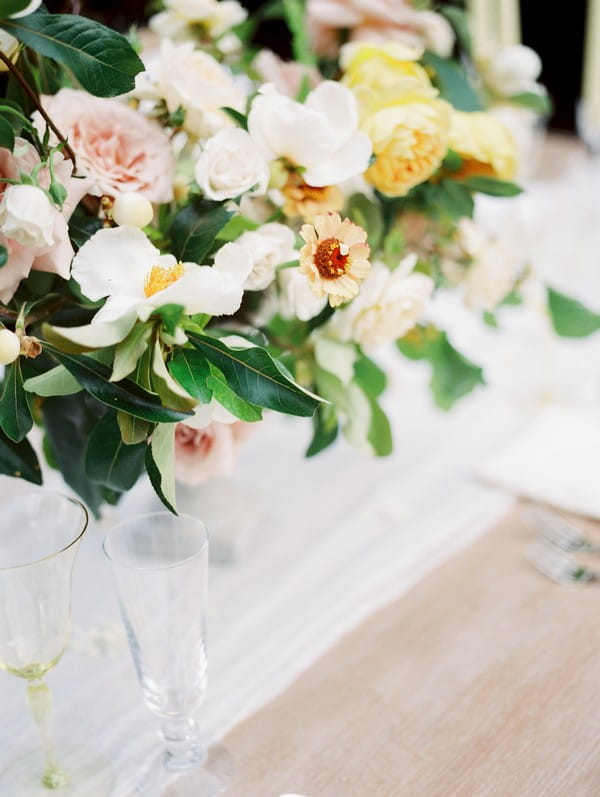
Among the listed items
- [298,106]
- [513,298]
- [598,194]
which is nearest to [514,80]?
[513,298]

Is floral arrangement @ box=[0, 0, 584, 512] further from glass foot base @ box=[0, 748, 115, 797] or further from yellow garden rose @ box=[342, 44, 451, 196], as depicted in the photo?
glass foot base @ box=[0, 748, 115, 797]

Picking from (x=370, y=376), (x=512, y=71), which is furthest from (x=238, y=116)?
(x=512, y=71)

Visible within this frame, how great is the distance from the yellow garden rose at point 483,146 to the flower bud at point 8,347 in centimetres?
45

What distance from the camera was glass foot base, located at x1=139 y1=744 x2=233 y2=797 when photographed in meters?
0.63

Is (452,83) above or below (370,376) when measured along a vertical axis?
above

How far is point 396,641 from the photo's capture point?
78cm

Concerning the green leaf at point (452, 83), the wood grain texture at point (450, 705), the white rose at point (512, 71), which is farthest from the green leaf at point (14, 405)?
the white rose at point (512, 71)

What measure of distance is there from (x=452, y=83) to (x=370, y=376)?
0.38 m

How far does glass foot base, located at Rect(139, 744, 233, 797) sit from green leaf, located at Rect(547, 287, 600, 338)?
0.57 metres

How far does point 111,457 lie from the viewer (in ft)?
1.99

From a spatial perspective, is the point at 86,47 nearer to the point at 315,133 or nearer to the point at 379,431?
the point at 315,133

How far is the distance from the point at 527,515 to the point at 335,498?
0.22 m

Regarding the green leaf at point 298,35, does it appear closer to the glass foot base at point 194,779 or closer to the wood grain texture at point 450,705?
the wood grain texture at point 450,705

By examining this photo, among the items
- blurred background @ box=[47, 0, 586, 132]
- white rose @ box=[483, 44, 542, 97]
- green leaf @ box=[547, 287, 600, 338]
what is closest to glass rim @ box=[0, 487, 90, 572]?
green leaf @ box=[547, 287, 600, 338]
